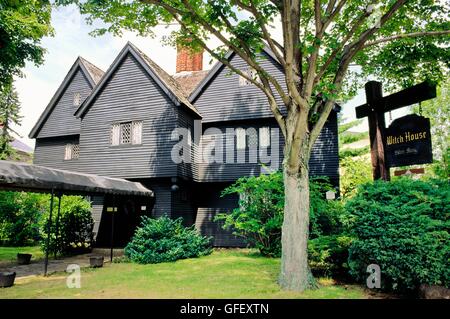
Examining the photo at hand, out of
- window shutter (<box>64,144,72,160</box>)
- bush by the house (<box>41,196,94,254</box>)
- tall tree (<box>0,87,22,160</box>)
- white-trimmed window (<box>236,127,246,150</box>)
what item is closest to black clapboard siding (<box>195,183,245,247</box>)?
white-trimmed window (<box>236,127,246,150</box>)

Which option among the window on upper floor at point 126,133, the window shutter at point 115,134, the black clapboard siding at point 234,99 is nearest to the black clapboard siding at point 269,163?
the black clapboard siding at point 234,99

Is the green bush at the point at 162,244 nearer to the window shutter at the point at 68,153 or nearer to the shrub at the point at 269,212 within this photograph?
the shrub at the point at 269,212

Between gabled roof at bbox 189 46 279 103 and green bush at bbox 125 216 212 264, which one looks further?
gabled roof at bbox 189 46 279 103

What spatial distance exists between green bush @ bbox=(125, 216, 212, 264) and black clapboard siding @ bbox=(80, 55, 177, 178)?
2.85 m

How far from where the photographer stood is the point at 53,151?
830 inches

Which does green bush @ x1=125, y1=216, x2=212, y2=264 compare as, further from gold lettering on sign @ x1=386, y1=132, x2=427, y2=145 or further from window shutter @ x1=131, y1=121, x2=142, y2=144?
gold lettering on sign @ x1=386, y1=132, x2=427, y2=145

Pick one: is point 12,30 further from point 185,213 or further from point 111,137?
point 185,213

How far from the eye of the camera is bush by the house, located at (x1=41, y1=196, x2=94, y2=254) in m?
15.2

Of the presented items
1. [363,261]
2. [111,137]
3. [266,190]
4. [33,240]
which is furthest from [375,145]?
[33,240]

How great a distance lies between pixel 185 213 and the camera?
1705 cm

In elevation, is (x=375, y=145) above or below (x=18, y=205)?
above

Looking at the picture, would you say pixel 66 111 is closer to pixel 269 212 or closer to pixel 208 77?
pixel 208 77

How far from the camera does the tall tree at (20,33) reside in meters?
14.9

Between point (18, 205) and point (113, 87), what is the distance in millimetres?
9461
